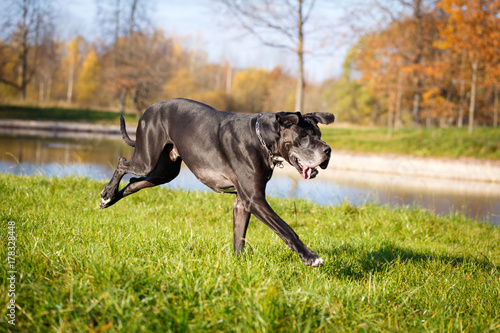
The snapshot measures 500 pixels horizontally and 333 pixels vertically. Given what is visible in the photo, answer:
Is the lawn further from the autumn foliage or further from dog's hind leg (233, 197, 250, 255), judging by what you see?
dog's hind leg (233, 197, 250, 255)

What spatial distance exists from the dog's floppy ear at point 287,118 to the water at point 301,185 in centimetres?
432

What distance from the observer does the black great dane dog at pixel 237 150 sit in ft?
10.9

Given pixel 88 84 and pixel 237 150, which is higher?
pixel 88 84

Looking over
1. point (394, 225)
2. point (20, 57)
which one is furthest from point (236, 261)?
point (20, 57)

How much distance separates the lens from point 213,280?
2471 mm

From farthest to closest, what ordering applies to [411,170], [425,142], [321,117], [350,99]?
1. [350,99]
2. [425,142]
3. [411,170]
4. [321,117]

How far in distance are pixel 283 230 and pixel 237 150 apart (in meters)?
0.83

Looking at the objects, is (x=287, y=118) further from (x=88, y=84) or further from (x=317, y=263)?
(x=88, y=84)

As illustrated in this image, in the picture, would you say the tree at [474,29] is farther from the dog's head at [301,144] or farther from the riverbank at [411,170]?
the dog's head at [301,144]

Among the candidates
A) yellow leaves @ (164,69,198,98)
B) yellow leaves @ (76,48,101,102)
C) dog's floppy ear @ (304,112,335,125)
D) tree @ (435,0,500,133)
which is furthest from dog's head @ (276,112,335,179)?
yellow leaves @ (76,48,101,102)

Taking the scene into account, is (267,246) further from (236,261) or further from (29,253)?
(29,253)

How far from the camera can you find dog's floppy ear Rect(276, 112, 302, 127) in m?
3.31

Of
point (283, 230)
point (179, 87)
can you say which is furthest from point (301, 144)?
point (179, 87)

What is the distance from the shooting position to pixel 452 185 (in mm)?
12969
